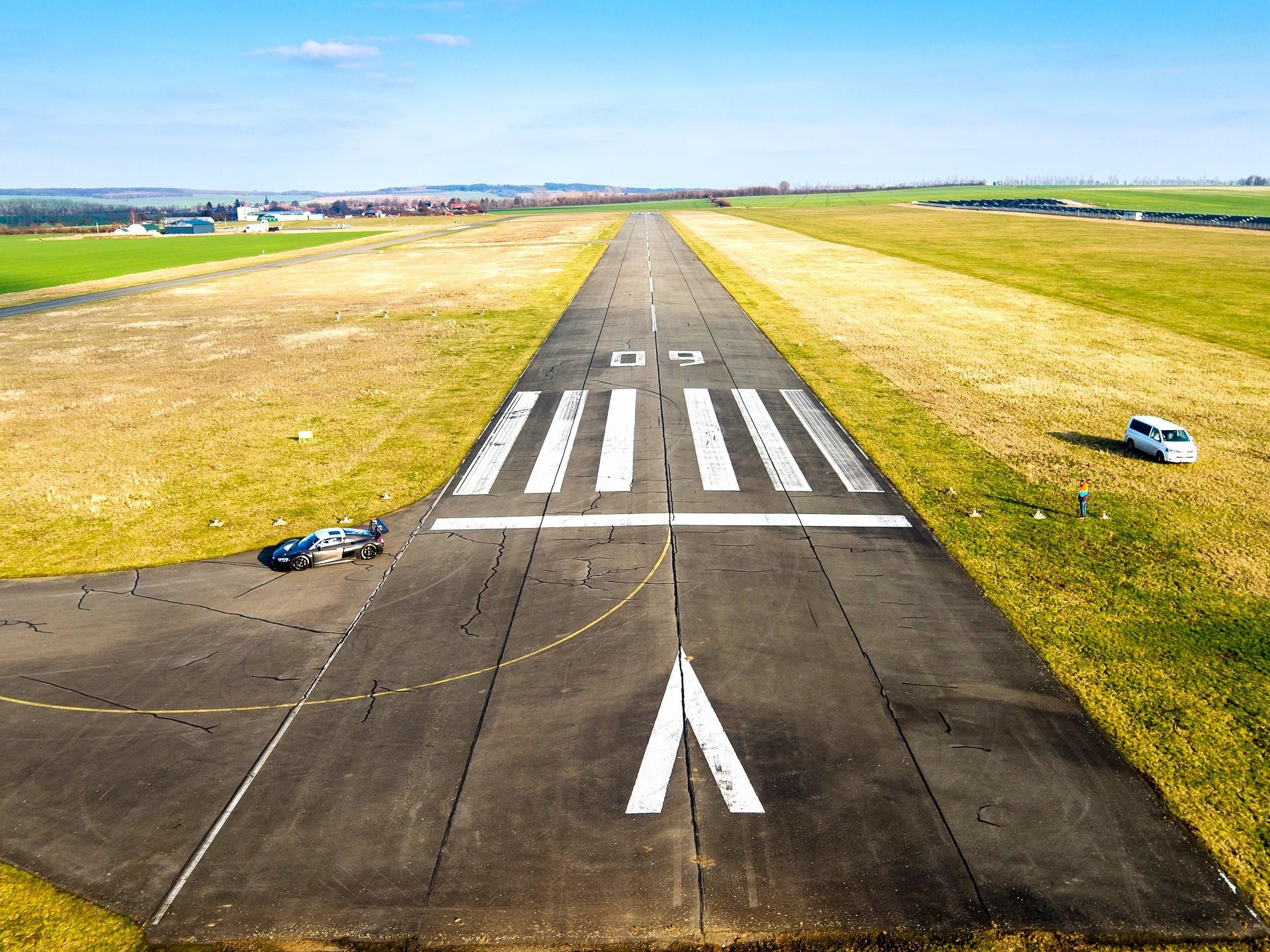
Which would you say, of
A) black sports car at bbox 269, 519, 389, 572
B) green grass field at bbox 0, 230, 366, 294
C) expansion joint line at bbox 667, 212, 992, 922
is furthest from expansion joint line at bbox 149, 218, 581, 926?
green grass field at bbox 0, 230, 366, 294

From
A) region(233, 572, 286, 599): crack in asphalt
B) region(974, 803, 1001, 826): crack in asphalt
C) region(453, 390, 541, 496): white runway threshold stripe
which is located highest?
region(453, 390, 541, 496): white runway threshold stripe

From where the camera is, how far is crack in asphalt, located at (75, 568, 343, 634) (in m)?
18.8

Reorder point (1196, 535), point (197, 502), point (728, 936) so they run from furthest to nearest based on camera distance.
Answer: point (197, 502), point (1196, 535), point (728, 936)

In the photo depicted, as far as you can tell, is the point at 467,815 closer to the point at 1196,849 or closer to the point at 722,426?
the point at 1196,849

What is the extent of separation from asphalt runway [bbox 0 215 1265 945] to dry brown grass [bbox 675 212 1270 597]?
933 cm

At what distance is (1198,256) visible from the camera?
87938 mm

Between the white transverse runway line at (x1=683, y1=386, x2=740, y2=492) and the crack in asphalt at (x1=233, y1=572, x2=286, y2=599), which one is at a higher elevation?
the white transverse runway line at (x1=683, y1=386, x2=740, y2=492)

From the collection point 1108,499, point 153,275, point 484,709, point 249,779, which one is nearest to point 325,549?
point 249,779

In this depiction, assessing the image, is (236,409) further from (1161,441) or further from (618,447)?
(1161,441)

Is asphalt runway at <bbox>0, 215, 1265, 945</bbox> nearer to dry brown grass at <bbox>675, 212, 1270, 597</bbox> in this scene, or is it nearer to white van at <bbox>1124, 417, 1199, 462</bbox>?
dry brown grass at <bbox>675, 212, 1270, 597</bbox>

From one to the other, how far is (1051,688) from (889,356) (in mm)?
31483

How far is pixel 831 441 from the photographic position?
3086 centimetres

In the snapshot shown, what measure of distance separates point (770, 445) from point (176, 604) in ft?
68.9

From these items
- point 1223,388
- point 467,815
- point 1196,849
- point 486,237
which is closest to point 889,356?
point 1223,388
